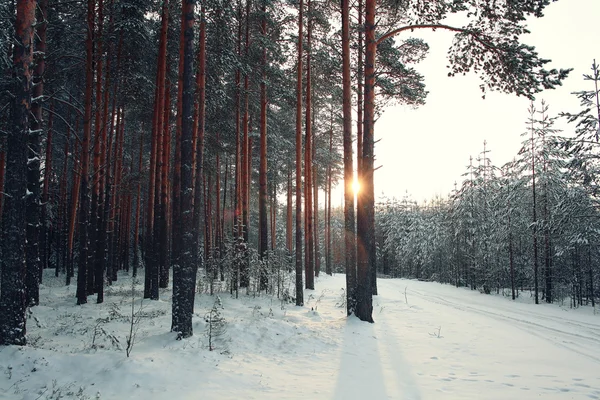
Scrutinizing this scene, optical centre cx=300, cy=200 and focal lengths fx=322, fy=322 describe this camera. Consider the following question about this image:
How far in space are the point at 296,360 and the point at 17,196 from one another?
5773 mm

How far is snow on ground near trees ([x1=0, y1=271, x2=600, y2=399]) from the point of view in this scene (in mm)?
4551

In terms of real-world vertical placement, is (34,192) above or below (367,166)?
below

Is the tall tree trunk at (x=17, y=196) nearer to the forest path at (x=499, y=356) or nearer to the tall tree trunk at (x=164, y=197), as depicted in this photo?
the tall tree trunk at (x=164, y=197)

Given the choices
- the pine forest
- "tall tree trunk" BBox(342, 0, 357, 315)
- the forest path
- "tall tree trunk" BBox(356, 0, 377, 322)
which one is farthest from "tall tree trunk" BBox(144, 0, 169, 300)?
the forest path

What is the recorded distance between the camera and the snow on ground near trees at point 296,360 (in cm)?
455

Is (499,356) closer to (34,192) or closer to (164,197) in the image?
(164,197)

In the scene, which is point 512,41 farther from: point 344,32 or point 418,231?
point 418,231

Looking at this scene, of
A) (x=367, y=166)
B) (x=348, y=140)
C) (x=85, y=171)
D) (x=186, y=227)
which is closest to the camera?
(x=186, y=227)

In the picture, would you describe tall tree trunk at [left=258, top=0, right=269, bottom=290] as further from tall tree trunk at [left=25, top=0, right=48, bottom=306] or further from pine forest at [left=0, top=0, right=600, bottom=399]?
tall tree trunk at [left=25, top=0, right=48, bottom=306]

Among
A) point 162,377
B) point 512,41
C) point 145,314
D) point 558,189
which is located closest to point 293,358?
point 162,377

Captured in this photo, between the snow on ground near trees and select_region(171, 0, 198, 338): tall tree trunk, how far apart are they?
0.45 metres

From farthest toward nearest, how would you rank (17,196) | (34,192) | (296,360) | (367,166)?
(367,166), (34,192), (296,360), (17,196)

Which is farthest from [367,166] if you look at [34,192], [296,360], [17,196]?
[34,192]

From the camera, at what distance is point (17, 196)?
216 inches
